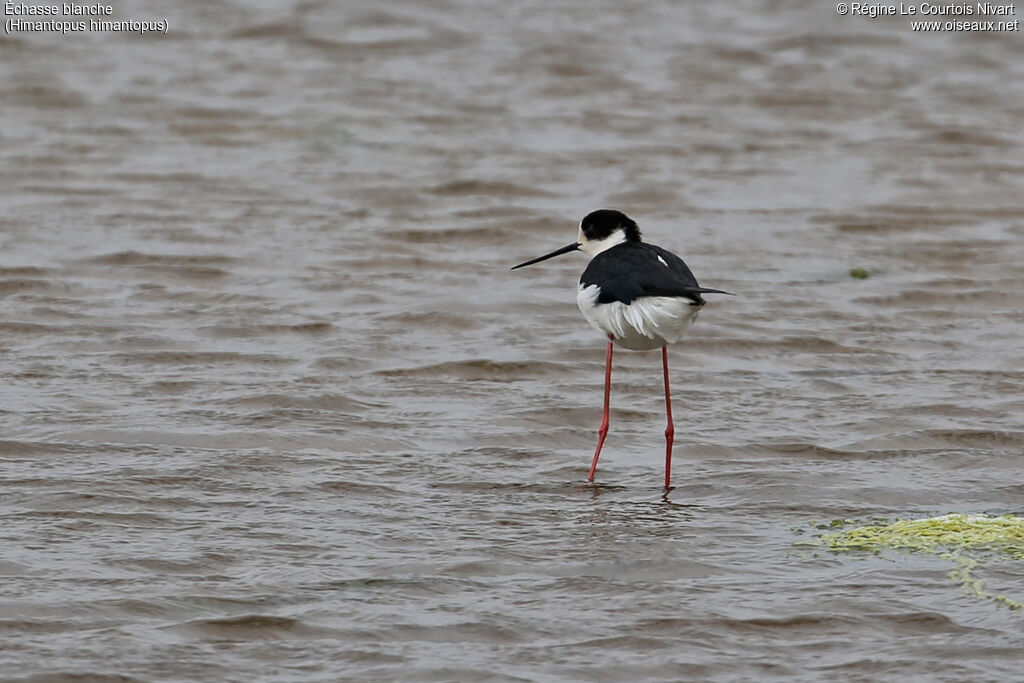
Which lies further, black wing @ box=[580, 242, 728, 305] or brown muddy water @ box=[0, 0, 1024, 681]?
black wing @ box=[580, 242, 728, 305]

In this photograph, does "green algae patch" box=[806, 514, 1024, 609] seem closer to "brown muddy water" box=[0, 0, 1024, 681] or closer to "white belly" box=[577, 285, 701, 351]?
"brown muddy water" box=[0, 0, 1024, 681]

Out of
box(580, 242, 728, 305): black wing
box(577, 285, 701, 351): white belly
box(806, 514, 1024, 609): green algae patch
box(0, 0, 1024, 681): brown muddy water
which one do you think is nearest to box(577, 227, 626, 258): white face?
box(580, 242, 728, 305): black wing

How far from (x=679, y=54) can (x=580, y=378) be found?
23.4 feet

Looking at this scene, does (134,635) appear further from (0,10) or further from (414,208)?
(0,10)

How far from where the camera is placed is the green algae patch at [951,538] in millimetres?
5230

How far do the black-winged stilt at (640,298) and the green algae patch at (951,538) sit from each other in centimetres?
87

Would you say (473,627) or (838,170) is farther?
(838,170)

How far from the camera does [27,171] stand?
11086mm

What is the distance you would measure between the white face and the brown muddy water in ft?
2.16

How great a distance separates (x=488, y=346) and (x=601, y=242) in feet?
4.09

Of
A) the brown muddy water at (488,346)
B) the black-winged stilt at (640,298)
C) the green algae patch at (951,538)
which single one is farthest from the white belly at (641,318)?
the green algae patch at (951,538)

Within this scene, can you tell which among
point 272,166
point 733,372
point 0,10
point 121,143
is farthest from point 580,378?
point 0,10

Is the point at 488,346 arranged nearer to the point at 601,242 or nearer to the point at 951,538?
the point at 601,242

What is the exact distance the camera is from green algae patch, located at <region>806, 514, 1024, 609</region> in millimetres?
5230
